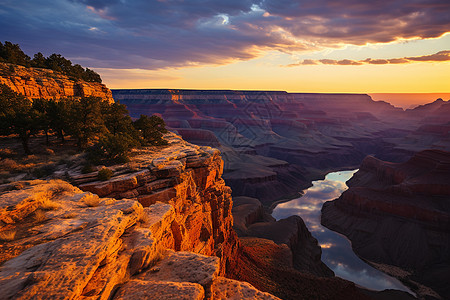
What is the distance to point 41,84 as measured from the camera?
34.3 meters

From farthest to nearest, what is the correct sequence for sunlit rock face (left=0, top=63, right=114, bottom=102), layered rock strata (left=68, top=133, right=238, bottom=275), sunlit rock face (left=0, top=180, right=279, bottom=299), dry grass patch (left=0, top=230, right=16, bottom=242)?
sunlit rock face (left=0, top=63, right=114, bottom=102) < layered rock strata (left=68, top=133, right=238, bottom=275) < dry grass patch (left=0, top=230, right=16, bottom=242) < sunlit rock face (left=0, top=180, right=279, bottom=299)

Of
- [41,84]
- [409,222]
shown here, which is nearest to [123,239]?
[41,84]

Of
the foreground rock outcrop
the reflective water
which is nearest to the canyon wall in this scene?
Answer: the foreground rock outcrop

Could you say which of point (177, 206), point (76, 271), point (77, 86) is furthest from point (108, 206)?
point (77, 86)

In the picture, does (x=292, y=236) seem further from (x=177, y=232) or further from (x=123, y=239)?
(x=123, y=239)

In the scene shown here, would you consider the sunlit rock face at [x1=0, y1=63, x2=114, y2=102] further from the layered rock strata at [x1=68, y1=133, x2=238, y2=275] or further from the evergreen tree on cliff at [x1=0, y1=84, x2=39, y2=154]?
the layered rock strata at [x1=68, y1=133, x2=238, y2=275]

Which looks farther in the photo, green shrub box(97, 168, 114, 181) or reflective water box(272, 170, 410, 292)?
reflective water box(272, 170, 410, 292)

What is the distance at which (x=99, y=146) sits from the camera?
2302 cm

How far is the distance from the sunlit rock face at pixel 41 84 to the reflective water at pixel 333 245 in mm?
58836

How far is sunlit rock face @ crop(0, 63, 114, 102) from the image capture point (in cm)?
3086

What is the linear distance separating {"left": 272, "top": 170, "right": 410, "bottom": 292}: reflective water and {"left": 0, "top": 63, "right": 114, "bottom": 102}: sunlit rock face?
58.8 meters

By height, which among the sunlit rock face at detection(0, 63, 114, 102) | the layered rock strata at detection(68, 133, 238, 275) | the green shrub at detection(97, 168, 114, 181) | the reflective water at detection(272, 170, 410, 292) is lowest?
the reflective water at detection(272, 170, 410, 292)

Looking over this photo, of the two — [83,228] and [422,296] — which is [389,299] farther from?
[83,228]

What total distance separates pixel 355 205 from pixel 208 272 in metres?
65.3
